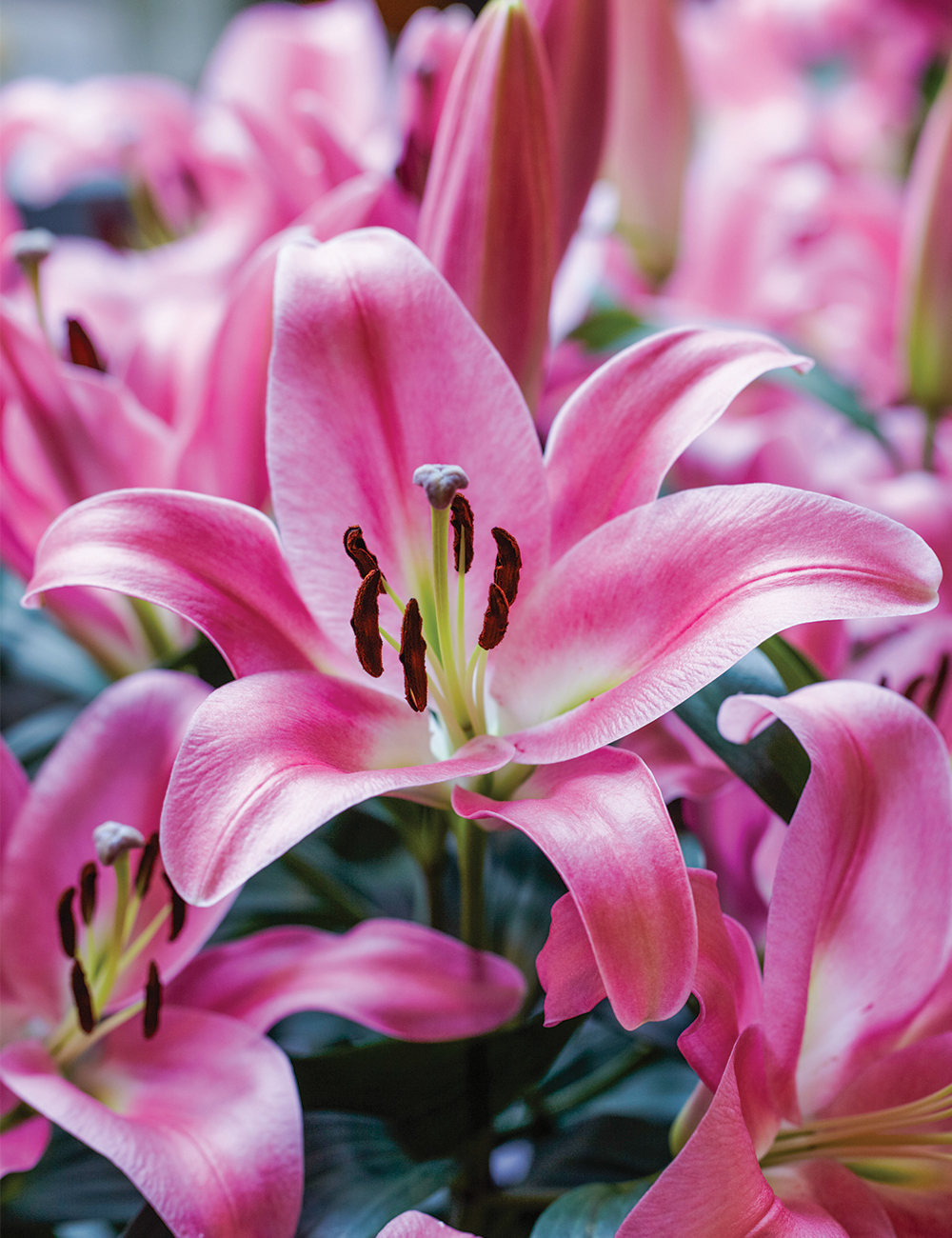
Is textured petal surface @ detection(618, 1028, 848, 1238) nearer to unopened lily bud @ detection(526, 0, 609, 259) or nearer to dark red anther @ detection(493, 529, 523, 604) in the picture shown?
dark red anther @ detection(493, 529, 523, 604)

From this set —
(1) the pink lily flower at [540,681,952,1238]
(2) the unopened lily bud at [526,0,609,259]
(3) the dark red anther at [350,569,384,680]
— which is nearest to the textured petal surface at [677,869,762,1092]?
(1) the pink lily flower at [540,681,952,1238]

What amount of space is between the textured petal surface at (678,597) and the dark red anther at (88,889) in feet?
0.46

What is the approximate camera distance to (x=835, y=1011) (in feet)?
1.16

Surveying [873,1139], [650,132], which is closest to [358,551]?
[873,1139]

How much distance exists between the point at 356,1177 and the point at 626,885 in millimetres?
163

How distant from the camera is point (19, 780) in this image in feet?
1.34

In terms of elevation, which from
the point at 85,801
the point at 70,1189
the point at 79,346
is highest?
the point at 79,346

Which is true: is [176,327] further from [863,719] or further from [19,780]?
[863,719]

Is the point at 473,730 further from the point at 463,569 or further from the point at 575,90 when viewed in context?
the point at 575,90

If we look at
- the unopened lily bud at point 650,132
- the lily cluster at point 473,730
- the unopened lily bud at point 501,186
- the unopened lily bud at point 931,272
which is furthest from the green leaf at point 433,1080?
the unopened lily bud at point 650,132

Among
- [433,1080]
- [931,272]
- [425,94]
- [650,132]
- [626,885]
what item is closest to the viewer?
[626,885]

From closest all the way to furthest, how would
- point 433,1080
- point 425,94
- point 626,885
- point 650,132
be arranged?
1. point 626,885
2. point 433,1080
3. point 425,94
4. point 650,132

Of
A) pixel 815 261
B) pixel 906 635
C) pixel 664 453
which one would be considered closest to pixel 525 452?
pixel 664 453

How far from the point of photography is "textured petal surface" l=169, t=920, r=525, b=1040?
1.16ft
